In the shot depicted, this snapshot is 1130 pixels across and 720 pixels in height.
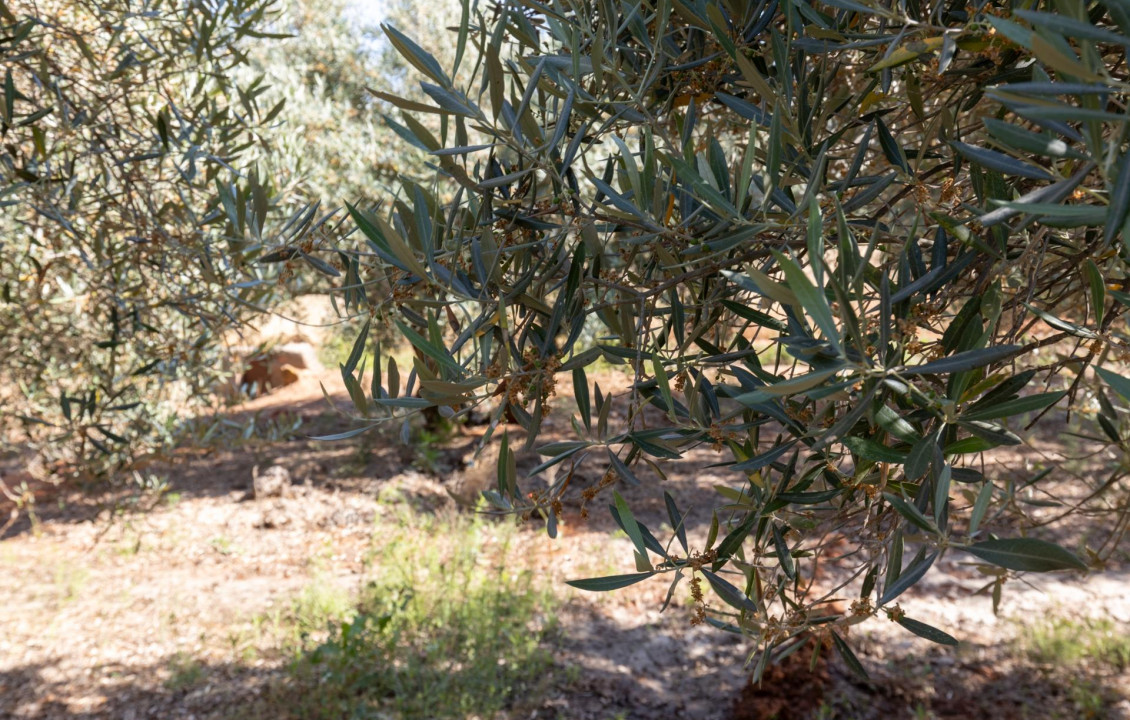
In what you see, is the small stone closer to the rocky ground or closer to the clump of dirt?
the rocky ground

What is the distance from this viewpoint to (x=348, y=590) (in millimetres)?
5301

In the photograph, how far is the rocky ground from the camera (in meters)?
4.07

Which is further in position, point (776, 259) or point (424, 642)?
point (424, 642)

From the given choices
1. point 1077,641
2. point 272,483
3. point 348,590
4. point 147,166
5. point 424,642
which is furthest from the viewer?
Answer: point 272,483

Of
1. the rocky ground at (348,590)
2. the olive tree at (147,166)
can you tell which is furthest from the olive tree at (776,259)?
the rocky ground at (348,590)

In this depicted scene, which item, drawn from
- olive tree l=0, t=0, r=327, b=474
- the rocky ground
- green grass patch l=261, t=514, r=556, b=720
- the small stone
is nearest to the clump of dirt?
the rocky ground

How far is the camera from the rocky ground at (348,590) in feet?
13.4

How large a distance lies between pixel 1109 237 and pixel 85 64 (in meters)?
3.59

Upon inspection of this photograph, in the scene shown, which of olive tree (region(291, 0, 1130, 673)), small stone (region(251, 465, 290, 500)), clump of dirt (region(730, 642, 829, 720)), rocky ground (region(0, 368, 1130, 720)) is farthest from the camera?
small stone (region(251, 465, 290, 500))

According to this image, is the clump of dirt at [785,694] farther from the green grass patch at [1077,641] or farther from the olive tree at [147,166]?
the olive tree at [147,166]

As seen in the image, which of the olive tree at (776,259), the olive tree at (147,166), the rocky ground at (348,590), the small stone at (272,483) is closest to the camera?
the olive tree at (776,259)

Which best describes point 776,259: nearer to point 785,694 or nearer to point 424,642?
point 785,694

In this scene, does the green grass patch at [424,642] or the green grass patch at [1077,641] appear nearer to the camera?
the green grass patch at [424,642]

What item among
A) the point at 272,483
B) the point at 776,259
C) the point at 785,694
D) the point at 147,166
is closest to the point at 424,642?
the point at 785,694
